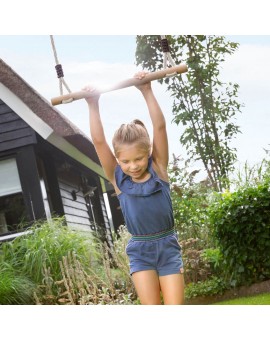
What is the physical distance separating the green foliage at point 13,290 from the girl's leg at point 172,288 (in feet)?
6.96

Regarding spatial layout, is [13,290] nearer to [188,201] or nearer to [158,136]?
[188,201]

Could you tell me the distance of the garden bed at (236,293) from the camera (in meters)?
4.48

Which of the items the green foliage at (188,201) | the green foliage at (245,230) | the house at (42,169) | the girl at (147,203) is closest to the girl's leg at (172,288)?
the girl at (147,203)

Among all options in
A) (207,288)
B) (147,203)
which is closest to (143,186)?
(147,203)

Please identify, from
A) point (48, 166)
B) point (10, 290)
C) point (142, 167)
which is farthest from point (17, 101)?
point (142, 167)

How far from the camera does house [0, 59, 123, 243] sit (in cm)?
504

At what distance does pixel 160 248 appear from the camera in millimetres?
2893

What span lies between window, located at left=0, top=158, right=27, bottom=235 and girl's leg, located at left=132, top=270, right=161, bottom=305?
2285 millimetres

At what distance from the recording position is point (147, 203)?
9.80 feet

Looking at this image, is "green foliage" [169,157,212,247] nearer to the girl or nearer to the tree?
the tree

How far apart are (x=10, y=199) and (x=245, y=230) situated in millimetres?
1597

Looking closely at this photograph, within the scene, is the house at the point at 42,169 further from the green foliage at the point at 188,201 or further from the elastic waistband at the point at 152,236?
the elastic waistband at the point at 152,236

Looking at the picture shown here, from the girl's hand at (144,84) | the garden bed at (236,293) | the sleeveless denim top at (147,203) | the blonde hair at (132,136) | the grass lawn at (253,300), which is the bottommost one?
the grass lawn at (253,300)

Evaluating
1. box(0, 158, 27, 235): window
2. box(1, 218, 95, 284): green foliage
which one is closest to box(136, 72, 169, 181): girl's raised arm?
box(1, 218, 95, 284): green foliage
